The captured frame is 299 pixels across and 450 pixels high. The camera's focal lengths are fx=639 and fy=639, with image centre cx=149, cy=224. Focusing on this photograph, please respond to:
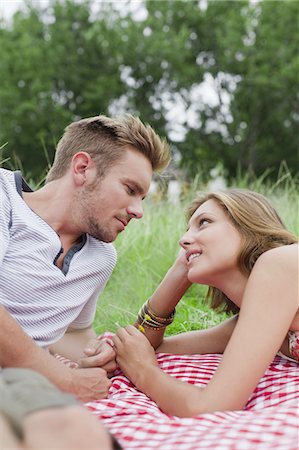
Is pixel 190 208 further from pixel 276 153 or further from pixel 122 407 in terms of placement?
pixel 276 153

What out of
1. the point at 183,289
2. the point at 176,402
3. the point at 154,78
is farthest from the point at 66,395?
the point at 154,78

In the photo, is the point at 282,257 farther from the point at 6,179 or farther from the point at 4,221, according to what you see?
the point at 6,179

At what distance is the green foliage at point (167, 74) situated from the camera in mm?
22703

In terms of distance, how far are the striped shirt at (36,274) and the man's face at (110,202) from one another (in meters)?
0.14

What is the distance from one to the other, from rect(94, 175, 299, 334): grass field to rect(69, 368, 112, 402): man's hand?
1.33 meters

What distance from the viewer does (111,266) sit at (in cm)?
307

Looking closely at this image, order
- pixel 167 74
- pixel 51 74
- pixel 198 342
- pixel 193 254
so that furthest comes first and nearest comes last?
pixel 167 74, pixel 51 74, pixel 198 342, pixel 193 254

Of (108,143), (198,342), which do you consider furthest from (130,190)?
(198,342)

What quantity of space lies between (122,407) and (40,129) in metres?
21.1

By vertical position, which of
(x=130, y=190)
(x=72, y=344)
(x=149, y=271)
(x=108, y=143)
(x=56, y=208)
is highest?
(x=108, y=143)

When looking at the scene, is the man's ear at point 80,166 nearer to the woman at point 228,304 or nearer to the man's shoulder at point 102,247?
the man's shoulder at point 102,247

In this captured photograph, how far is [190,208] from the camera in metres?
2.80

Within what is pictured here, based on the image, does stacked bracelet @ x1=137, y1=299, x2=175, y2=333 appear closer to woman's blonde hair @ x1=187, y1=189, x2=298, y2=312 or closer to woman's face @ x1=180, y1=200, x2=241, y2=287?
woman's face @ x1=180, y1=200, x2=241, y2=287

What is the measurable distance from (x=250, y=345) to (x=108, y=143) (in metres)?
1.37
